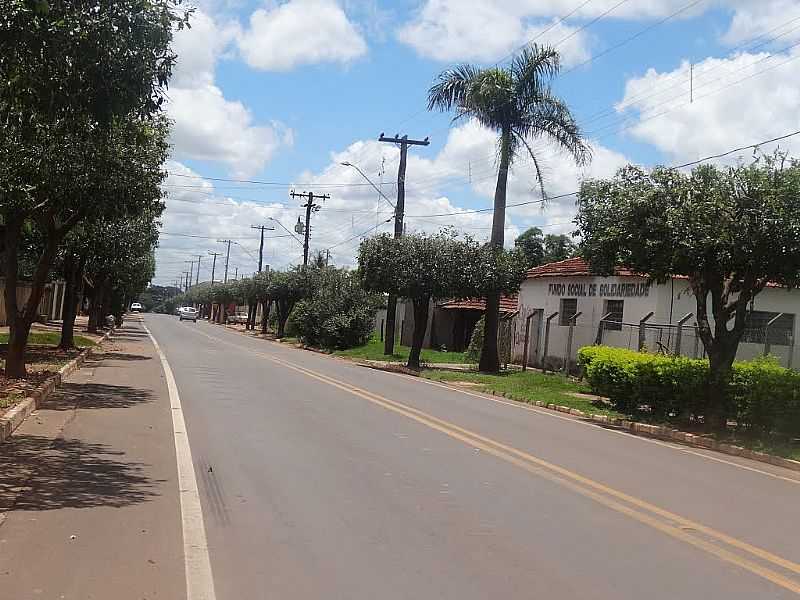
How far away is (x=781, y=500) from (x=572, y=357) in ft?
67.8

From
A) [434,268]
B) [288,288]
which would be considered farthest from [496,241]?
[288,288]

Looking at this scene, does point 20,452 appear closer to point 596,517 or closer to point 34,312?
point 596,517

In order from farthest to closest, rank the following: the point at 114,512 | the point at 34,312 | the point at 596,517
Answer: the point at 34,312 → the point at 596,517 → the point at 114,512

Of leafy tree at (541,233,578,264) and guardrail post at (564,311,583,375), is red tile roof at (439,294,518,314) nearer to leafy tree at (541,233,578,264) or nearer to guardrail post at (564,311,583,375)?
guardrail post at (564,311,583,375)

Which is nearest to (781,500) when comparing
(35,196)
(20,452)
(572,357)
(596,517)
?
(596,517)

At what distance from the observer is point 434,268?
32438 mm

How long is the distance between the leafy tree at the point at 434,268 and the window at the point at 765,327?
320 inches

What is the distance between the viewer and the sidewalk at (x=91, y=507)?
5828 millimetres

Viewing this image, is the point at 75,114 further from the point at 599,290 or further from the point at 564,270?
the point at 564,270

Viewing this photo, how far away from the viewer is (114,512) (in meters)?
7.74

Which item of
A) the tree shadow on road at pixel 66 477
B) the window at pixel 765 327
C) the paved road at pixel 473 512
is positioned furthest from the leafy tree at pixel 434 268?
the tree shadow on road at pixel 66 477

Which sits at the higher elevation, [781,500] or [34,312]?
[34,312]

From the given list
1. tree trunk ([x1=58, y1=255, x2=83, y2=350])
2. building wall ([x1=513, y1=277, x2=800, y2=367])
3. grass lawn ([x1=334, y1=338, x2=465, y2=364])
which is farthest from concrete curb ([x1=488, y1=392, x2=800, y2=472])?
grass lawn ([x1=334, y1=338, x2=465, y2=364])

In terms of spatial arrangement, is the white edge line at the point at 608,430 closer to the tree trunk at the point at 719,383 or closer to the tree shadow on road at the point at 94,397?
the tree trunk at the point at 719,383
